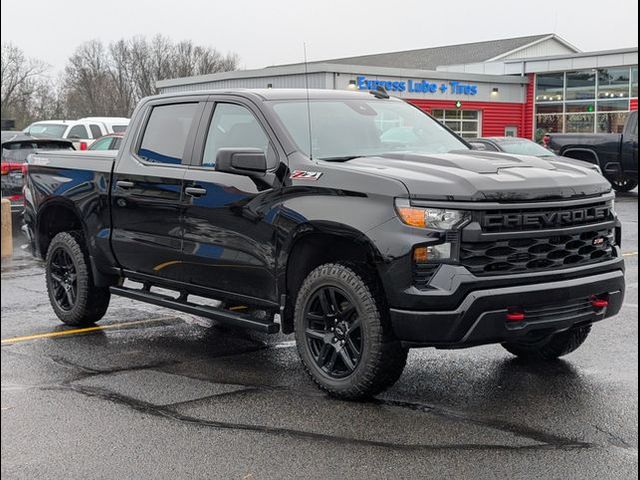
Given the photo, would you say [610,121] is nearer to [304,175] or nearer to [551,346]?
[551,346]

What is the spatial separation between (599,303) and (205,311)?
8.52 feet

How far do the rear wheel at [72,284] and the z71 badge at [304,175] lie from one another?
2.57 metres

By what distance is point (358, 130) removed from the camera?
242 inches

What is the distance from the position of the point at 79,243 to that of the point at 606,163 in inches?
670

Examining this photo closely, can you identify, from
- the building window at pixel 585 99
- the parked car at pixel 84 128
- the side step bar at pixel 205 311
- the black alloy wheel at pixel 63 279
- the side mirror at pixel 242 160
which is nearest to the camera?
the side mirror at pixel 242 160

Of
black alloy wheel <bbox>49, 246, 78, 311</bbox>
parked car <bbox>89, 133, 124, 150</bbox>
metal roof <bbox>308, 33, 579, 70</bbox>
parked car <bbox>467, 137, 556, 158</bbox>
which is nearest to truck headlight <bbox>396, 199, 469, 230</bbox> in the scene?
black alloy wheel <bbox>49, 246, 78, 311</bbox>

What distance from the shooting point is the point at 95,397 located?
5.35 meters

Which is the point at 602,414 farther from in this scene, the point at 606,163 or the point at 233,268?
the point at 606,163

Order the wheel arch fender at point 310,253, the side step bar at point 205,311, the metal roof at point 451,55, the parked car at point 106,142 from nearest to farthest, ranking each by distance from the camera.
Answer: the wheel arch fender at point 310,253
the side step bar at point 205,311
the parked car at point 106,142
the metal roof at point 451,55

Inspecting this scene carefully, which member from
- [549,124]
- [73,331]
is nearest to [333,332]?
[73,331]

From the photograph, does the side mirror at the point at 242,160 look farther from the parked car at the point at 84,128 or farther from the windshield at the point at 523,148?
the parked car at the point at 84,128

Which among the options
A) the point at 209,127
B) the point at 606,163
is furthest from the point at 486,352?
the point at 606,163

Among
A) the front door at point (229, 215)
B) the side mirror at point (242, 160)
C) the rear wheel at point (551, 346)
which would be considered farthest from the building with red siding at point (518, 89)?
the side mirror at point (242, 160)

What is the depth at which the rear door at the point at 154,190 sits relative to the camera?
6.39 m
